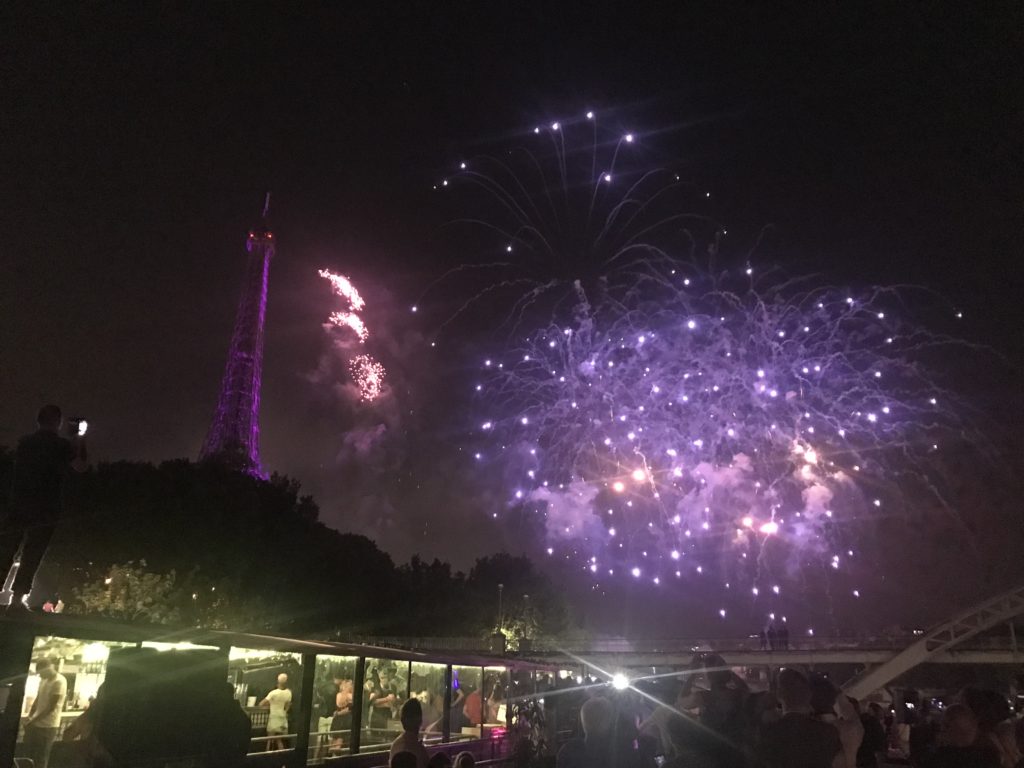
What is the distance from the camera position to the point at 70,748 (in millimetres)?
7262

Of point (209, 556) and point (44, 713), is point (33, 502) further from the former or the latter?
point (209, 556)

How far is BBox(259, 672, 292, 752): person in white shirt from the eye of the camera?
9.85m

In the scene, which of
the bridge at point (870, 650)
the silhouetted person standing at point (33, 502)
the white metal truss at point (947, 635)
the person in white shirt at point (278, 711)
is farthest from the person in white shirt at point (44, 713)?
the white metal truss at point (947, 635)

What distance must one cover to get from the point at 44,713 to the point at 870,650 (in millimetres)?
69925

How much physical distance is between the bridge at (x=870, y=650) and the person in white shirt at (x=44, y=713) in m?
52.4

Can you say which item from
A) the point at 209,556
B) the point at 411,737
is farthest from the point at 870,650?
the point at 411,737

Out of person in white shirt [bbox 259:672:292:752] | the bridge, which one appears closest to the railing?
the bridge

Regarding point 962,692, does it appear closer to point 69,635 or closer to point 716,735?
point 716,735

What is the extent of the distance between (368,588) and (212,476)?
23.4 metres

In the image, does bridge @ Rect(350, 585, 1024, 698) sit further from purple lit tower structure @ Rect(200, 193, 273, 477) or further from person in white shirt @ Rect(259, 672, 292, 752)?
person in white shirt @ Rect(259, 672, 292, 752)

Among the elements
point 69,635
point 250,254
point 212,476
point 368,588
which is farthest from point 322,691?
point 250,254

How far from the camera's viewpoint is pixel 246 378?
76.1 m

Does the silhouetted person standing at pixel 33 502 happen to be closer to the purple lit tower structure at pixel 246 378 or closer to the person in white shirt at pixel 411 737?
the person in white shirt at pixel 411 737

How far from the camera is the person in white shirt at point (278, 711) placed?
9852 mm
